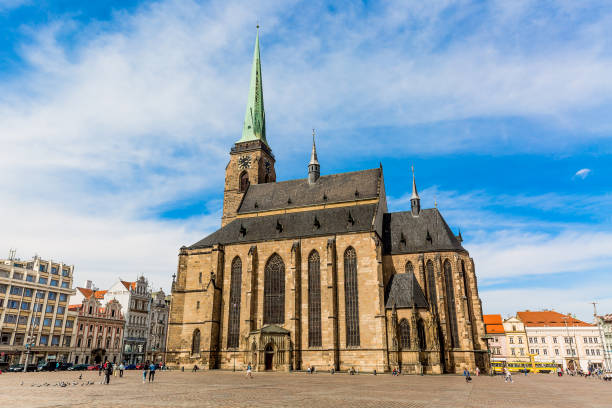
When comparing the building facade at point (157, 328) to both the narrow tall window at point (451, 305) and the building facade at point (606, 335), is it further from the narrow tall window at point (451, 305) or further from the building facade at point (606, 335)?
the building facade at point (606, 335)

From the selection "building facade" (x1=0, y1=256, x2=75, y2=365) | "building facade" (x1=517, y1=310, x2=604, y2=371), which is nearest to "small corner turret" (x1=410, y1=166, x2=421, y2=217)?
"building facade" (x1=517, y1=310, x2=604, y2=371)

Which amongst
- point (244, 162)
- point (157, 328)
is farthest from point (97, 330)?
point (244, 162)

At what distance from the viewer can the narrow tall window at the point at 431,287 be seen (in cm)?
4119

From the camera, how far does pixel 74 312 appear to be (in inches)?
2389

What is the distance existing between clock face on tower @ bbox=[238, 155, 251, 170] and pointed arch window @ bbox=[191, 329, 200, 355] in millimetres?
22868

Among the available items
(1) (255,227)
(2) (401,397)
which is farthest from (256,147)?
(2) (401,397)

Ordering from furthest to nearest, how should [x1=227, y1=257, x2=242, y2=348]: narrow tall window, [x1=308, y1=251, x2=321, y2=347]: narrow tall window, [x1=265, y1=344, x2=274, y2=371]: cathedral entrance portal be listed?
[x1=227, y1=257, x2=242, y2=348]: narrow tall window < [x1=308, y1=251, x2=321, y2=347]: narrow tall window < [x1=265, y1=344, x2=274, y2=371]: cathedral entrance portal

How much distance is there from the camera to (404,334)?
38656mm

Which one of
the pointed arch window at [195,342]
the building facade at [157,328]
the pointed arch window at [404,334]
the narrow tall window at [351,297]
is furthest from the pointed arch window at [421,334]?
the building facade at [157,328]

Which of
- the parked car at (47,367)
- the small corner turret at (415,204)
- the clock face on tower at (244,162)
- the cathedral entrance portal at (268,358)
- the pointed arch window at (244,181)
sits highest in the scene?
the clock face on tower at (244,162)

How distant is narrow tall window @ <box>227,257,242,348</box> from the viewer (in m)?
43.5

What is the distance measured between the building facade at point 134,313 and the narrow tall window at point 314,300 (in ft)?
132

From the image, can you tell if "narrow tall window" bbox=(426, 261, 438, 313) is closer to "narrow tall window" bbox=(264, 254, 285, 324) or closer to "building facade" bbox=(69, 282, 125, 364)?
"narrow tall window" bbox=(264, 254, 285, 324)

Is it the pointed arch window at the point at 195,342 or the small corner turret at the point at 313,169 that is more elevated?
the small corner turret at the point at 313,169
